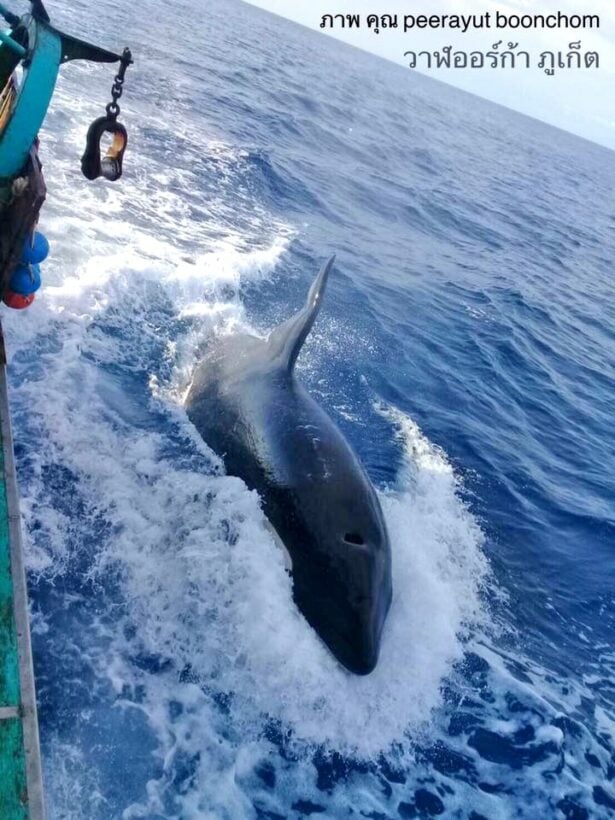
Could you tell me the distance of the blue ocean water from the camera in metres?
6.82

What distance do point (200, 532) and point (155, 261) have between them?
337 inches

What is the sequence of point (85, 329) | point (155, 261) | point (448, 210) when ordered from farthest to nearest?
point (448, 210)
point (155, 261)
point (85, 329)

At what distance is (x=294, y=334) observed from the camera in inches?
389

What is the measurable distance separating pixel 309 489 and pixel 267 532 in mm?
747

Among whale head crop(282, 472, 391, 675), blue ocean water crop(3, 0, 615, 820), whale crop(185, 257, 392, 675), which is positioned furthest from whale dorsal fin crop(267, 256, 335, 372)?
whale head crop(282, 472, 391, 675)

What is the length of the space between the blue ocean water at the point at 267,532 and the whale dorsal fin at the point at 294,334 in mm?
1802

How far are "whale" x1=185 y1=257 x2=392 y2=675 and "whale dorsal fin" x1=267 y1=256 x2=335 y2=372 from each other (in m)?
0.02

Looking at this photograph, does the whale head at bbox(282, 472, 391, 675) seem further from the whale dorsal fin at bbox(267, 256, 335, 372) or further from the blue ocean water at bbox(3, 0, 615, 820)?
the whale dorsal fin at bbox(267, 256, 335, 372)

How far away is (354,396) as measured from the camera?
13.8 m

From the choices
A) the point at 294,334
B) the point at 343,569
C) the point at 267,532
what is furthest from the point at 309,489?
the point at 294,334

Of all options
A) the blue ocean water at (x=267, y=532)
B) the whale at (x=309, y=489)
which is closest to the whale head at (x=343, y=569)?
the whale at (x=309, y=489)

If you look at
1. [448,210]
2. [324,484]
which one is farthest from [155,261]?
[448,210]

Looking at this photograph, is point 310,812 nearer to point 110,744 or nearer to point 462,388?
point 110,744

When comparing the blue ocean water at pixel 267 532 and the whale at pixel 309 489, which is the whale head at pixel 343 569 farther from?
the blue ocean water at pixel 267 532
